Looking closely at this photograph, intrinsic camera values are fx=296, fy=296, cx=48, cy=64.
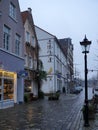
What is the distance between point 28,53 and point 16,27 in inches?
337

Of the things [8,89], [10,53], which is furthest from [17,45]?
[8,89]

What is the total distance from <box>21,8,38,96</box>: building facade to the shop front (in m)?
7.78

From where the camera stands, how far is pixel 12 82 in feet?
85.7

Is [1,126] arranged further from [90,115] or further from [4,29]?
[4,29]

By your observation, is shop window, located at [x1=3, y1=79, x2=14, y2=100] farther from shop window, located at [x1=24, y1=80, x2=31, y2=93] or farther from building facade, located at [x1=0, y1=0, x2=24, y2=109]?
shop window, located at [x1=24, y1=80, x2=31, y2=93]

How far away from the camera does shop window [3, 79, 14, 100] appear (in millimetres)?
24000

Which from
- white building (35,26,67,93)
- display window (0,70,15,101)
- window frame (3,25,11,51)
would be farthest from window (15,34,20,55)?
white building (35,26,67,93)

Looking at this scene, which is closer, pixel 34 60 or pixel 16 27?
pixel 16 27

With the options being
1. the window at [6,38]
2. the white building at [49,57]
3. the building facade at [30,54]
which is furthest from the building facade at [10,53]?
the white building at [49,57]

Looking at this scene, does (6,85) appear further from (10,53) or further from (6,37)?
(6,37)

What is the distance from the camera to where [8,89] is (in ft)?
81.7

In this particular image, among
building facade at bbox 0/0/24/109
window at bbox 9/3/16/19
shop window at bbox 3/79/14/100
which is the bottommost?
shop window at bbox 3/79/14/100

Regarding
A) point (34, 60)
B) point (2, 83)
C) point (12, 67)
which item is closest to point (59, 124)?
point (2, 83)

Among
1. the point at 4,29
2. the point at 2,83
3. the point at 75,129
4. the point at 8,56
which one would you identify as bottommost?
the point at 75,129
